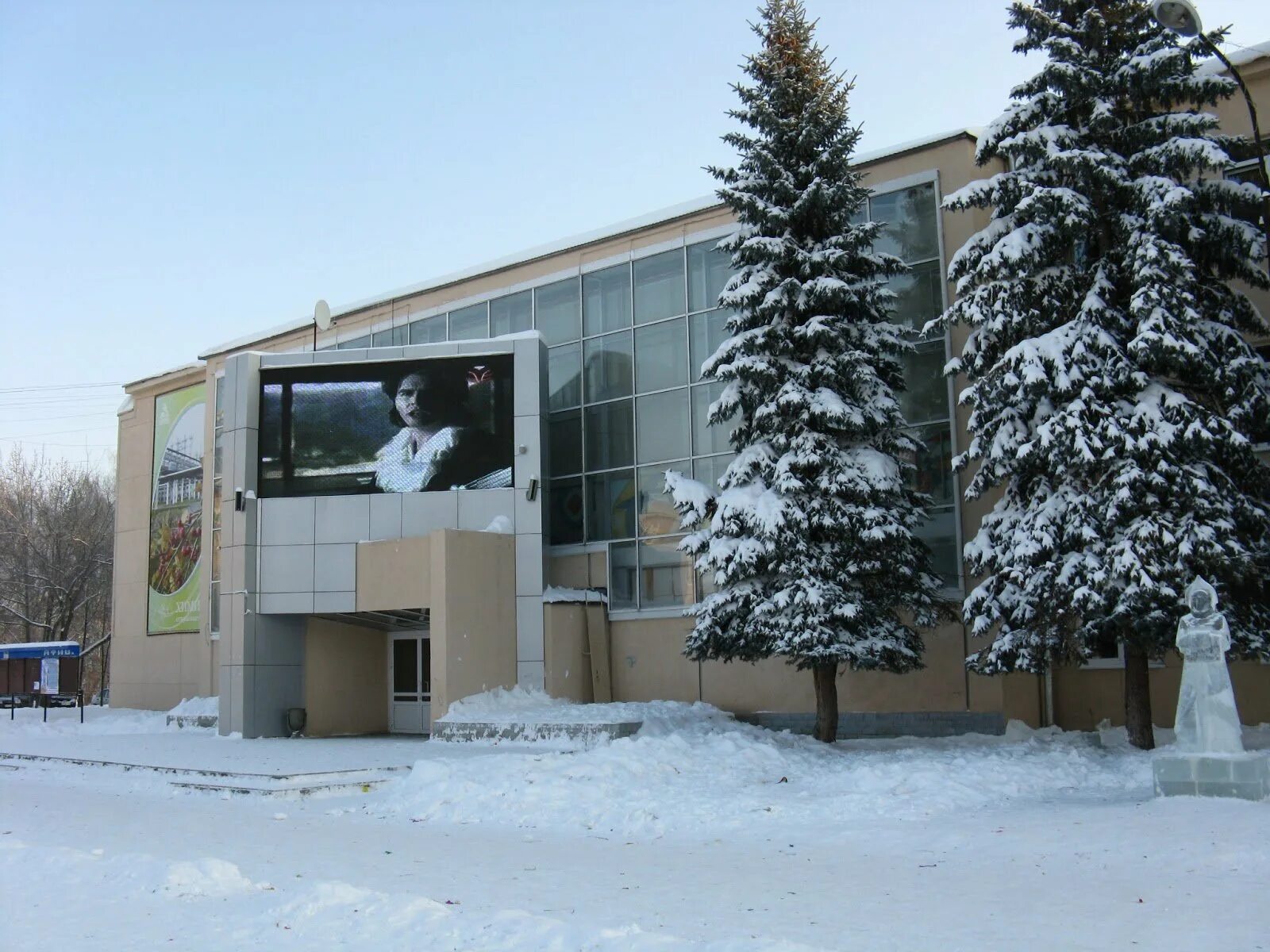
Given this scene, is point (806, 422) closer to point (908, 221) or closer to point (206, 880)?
point (908, 221)

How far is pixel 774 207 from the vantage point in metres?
18.4

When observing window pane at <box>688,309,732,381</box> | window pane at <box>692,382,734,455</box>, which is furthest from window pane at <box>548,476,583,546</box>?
window pane at <box>688,309,732,381</box>

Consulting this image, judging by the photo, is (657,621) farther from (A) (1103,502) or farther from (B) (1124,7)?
(B) (1124,7)

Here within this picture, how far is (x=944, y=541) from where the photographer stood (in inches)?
792

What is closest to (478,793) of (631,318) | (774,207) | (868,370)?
(868,370)

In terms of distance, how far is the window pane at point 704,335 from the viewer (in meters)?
23.6

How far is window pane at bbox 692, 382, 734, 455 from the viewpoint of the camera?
2316cm

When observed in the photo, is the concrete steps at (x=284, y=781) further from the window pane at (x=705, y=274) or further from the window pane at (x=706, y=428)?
the window pane at (x=705, y=274)

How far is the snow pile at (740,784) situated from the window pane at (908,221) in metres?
9.06

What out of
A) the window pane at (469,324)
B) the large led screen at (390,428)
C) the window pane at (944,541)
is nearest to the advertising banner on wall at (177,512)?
the window pane at (469,324)

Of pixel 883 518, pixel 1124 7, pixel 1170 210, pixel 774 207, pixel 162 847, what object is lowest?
pixel 162 847

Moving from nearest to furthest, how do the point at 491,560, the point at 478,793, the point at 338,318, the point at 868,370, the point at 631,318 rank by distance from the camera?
1. the point at 478,793
2. the point at 868,370
3. the point at 491,560
4. the point at 631,318
5. the point at 338,318

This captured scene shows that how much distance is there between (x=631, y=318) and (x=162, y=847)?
16487mm

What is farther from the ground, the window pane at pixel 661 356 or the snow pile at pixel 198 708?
the window pane at pixel 661 356
